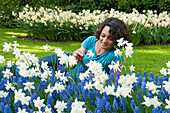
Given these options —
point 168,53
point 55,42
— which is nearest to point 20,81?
point 168,53

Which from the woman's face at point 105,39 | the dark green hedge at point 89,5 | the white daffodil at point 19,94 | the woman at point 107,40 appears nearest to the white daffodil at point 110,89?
the white daffodil at point 19,94

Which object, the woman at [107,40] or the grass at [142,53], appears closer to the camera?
the woman at [107,40]

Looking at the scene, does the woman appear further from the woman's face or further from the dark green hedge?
the dark green hedge

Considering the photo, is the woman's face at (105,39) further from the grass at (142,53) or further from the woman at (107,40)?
the grass at (142,53)

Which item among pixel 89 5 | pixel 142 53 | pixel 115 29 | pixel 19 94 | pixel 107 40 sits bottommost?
pixel 142 53

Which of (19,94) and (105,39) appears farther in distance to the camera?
(105,39)

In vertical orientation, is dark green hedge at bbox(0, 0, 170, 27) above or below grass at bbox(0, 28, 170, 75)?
above

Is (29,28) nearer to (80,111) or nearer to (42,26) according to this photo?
(42,26)

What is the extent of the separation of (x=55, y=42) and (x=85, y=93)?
17.4 ft

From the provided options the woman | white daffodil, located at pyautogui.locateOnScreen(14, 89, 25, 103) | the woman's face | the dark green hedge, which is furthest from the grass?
white daffodil, located at pyautogui.locateOnScreen(14, 89, 25, 103)

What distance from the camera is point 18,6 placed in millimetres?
10305

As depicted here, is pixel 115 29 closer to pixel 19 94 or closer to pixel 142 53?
pixel 19 94

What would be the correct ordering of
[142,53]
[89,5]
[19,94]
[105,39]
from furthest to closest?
[89,5], [142,53], [105,39], [19,94]

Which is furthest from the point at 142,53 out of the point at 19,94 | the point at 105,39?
the point at 19,94
